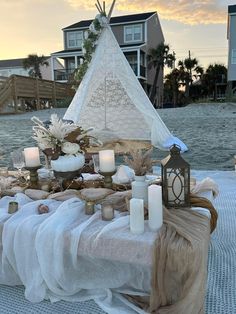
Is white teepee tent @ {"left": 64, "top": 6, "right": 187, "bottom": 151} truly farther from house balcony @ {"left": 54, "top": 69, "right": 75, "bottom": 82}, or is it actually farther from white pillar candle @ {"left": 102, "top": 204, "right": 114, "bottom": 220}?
house balcony @ {"left": 54, "top": 69, "right": 75, "bottom": 82}

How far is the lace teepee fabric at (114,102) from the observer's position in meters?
5.32

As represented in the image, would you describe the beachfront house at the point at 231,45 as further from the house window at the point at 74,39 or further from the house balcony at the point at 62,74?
the house balcony at the point at 62,74

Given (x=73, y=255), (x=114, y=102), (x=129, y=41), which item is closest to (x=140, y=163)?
(x=73, y=255)

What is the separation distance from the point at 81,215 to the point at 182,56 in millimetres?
21435

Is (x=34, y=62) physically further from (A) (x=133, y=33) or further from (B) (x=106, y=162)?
(B) (x=106, y=162)

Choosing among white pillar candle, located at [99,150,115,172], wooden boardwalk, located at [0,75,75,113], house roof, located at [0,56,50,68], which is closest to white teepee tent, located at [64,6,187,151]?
white pillar candle, located at [99,150,115,172]

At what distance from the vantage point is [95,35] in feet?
17.6

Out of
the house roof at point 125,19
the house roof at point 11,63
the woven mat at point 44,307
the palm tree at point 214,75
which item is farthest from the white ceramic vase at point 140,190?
the house roof at point 11,63

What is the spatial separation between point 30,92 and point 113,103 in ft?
33.7

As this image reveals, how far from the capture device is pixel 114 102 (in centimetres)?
590

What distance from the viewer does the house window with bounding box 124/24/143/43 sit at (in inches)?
A: 808

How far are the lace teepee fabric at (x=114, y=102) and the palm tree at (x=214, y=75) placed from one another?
50.7ft

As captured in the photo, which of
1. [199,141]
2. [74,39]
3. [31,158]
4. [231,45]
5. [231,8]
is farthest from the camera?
[74,39]

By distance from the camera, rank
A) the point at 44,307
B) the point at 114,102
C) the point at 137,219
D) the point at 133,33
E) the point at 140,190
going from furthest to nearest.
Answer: the point at 133,33, the point at 114,102, the point at 140,190, the point at 44,307, the point at 137,219
